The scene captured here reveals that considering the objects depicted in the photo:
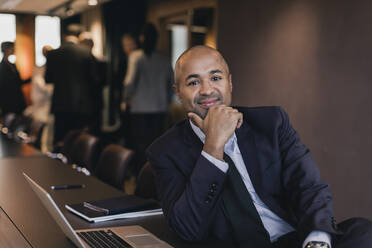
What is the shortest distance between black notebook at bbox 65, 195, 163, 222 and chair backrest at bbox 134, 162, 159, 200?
A: 1.85ft

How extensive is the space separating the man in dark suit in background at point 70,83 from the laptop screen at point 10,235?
4.18 m

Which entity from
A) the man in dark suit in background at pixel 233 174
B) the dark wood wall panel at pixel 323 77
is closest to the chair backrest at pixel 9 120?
the dark wood wall panel at pixel 323 77

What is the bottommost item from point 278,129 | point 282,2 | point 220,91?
point 278,129

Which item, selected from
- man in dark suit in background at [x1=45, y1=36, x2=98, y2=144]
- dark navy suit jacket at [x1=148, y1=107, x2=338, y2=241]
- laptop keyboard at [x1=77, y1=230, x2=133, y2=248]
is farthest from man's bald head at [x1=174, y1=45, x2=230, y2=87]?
man in dark suit in background at [x1=45, y1=36, x2=98, y2=144]

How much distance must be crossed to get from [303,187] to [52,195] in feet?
4.11

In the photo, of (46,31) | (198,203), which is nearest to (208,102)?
(198,203)

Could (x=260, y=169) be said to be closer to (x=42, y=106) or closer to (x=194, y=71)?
(x=194, y=71)

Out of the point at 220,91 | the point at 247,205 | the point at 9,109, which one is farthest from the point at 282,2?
the point at 9,109

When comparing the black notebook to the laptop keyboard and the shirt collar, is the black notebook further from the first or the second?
the shirt collar

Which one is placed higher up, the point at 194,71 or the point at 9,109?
the point at 194,71

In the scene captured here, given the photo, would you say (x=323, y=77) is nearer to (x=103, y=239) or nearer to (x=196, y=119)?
(x=196, y=119)

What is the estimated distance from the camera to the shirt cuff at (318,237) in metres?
1.49

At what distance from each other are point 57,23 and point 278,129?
1135 centimetres

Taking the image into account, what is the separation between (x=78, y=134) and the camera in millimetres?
4613
